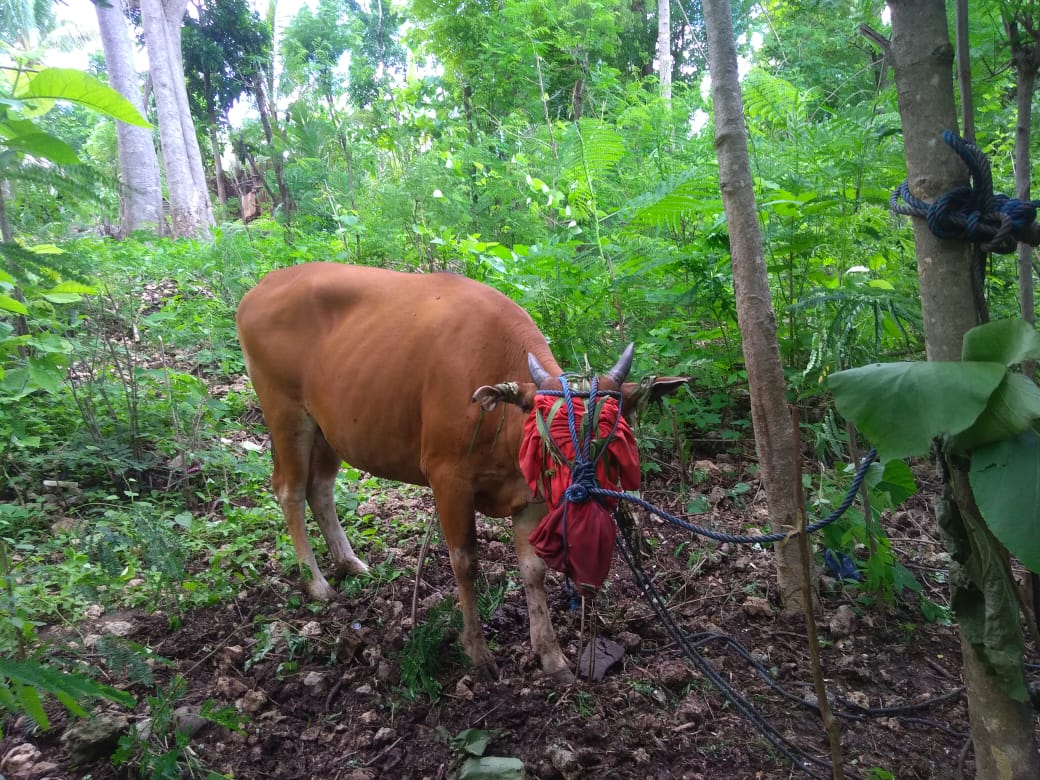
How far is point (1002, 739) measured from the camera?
172 cm

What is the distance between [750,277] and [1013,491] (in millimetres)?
1965

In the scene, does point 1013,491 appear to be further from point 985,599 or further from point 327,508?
point 327,508

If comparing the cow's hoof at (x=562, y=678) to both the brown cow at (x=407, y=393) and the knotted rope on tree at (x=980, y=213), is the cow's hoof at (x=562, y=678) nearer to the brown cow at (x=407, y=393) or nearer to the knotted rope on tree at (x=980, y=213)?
the brown cow at (x=407, y=393)

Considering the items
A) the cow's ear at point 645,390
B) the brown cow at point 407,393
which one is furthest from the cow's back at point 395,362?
the cow's ear at point 645,390

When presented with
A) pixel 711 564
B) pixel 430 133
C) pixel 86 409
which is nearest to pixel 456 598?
pixel 711 564

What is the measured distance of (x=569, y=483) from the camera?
2.50 metres

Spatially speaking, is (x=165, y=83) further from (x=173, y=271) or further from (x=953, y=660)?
(x=953, y=660)

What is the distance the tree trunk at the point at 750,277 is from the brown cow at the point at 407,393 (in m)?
0.71

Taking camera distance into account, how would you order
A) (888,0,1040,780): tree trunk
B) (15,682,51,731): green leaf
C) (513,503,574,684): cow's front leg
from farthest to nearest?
(513,503,574,684): cow's front leg < (15,682,51,731): green leaf < (888,0,1040,780): tree trunk

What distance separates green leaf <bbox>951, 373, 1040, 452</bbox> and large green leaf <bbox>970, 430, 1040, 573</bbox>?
0.11 feet

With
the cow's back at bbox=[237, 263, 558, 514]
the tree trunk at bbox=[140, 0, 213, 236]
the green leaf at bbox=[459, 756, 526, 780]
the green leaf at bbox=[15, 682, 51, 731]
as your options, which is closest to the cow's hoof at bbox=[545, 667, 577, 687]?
the green leaf at bbox=[459, 756, 526, 780]

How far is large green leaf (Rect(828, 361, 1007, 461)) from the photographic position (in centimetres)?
139

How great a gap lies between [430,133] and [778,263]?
5869 mm

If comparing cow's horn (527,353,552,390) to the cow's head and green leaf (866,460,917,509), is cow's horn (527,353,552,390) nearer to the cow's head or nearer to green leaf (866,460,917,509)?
the cow's head
